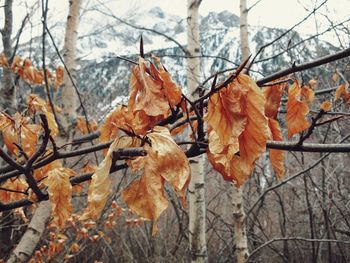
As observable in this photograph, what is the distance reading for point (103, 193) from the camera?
0.67m

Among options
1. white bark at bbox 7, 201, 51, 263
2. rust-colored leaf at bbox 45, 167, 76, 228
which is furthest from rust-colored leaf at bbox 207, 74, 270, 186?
white bark at bbox 7, 201, 51, 263

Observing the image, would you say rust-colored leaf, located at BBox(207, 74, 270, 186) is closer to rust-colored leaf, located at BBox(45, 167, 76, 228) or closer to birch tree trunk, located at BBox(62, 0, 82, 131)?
rust-colored leaf, located at BBox(45, 167, 76, 228)

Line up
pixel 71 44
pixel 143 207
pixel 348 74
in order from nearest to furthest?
pixel 143 207 < pixel 71 44 < pixel 348 74

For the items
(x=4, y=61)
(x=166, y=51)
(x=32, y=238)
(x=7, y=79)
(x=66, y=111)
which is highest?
(x=166, y=51)

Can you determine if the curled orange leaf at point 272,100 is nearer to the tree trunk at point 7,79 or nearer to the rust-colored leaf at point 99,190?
the rust-colored leaf at point 99,190

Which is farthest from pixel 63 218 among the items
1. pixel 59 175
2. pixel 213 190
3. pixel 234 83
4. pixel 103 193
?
pixel 213 190

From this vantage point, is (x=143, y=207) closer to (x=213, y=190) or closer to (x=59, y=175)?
(x=59, y=175)

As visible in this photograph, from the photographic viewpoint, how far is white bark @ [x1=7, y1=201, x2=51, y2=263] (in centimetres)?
219

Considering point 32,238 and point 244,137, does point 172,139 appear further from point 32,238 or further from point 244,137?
point 32,238

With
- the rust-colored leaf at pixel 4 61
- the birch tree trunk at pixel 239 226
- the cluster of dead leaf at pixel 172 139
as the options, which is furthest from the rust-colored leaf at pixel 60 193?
the birch tree trunk at pixel 239 226

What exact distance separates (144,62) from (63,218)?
47 cm

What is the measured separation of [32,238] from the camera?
2.26 m

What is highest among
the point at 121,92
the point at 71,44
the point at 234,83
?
the point at 121,92

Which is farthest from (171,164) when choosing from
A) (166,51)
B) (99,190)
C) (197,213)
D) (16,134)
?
(166,51)
